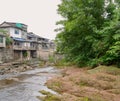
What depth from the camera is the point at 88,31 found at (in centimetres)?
2752

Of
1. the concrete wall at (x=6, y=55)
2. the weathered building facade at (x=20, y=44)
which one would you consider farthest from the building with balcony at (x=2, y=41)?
the concrete wall at (x=6, y=55)

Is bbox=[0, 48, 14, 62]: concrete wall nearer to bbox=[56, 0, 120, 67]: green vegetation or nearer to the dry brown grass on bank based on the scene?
bbox=[56, 0, 120, 67]: green vegetation

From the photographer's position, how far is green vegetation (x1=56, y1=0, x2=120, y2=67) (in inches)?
917

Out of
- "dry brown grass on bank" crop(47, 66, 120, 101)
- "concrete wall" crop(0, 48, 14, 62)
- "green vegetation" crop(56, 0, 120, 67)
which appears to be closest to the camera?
"dry brown grass on bank" crop(47, 66, 120, 101)

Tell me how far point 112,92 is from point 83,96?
1.88 m

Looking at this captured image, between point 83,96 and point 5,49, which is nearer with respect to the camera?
point 83,96

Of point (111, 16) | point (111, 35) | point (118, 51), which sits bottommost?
point (118, 51)

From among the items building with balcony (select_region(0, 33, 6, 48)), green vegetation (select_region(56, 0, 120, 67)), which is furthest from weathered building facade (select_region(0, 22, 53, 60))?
green vegetation (select_region(56, 0, 120, 67))

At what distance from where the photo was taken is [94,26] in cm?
2617

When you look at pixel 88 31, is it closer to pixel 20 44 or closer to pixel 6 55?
pixel 6 55

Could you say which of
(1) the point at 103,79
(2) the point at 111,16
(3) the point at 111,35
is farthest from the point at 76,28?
(1) the point at 103,79

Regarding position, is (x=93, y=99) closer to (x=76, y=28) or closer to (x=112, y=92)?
(x=112, y=92)

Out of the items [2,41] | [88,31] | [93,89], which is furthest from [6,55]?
[93,89]

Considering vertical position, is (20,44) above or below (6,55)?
above
